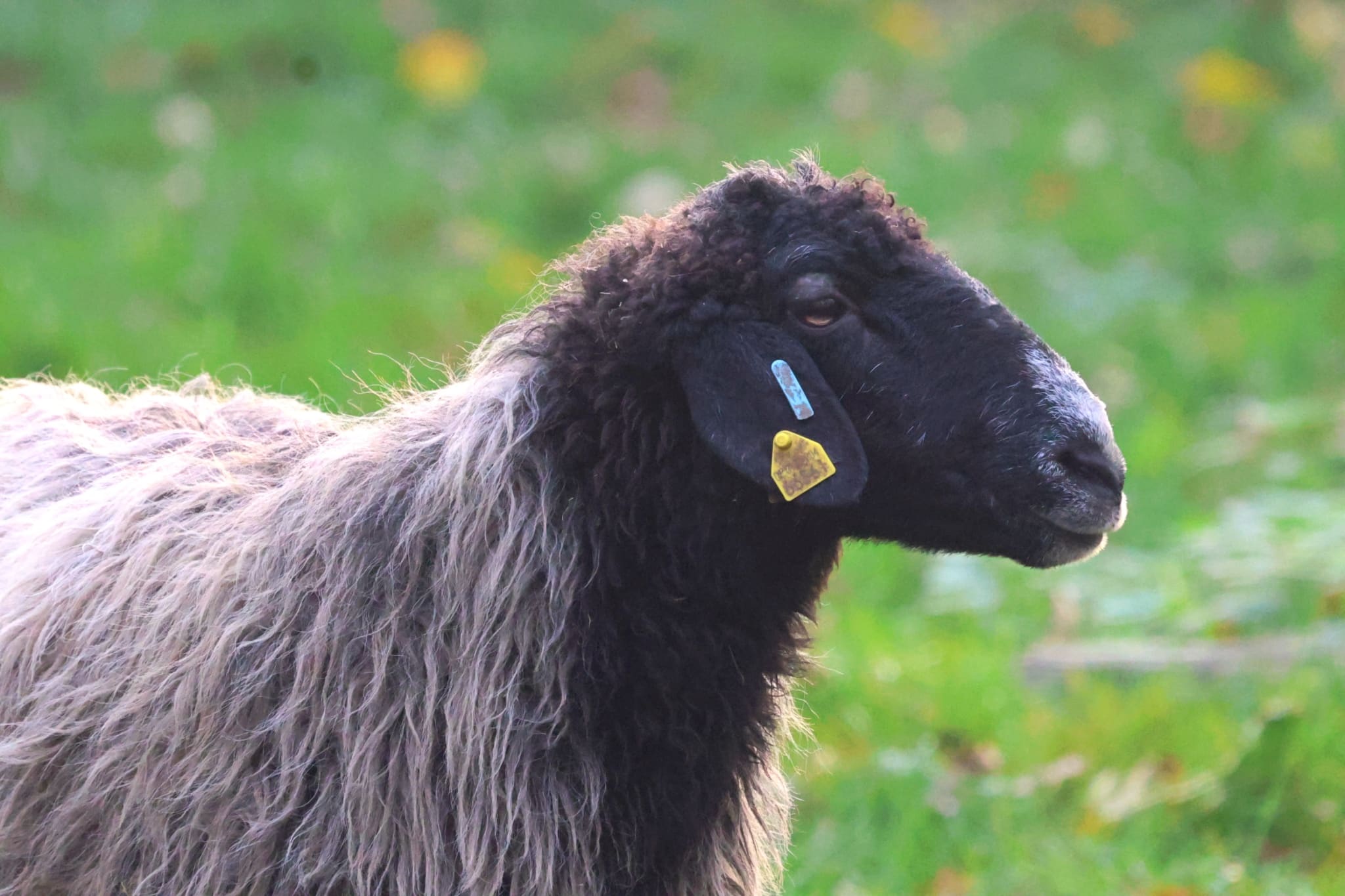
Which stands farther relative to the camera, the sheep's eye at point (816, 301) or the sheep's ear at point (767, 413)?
the sheep's eye at point (816, 301)

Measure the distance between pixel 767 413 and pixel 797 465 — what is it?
4.9 inches

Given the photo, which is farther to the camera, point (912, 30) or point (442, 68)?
point (912, 30)

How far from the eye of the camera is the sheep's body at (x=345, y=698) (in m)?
2.98

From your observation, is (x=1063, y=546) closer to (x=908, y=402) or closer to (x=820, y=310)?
(x=908, y=402)

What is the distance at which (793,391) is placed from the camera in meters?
2.96

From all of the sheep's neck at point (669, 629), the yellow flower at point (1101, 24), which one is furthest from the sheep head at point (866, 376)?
the yellow flower at point (1101, 24)

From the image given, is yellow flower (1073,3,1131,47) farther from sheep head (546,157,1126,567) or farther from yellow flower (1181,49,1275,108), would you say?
sheep head (546,157,1126,567)

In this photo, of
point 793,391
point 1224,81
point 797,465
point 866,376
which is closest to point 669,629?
point 797,465

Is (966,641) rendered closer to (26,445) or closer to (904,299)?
(904,299)

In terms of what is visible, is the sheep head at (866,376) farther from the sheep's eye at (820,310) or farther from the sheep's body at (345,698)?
the sheep's body at (345,698)

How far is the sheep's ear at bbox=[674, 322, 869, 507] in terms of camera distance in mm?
2904

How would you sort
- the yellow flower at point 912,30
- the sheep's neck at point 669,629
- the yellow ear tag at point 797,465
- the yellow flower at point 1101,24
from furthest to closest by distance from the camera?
the yellow flower at point 1101,24, the yellow flower at point 912,30, the sheep's neck at point 669,629, the yellow ear tag at point 797,465

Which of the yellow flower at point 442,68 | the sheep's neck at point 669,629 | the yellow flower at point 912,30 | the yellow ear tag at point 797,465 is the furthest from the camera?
the yellow flower at point 912,30

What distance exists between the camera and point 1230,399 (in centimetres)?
818
